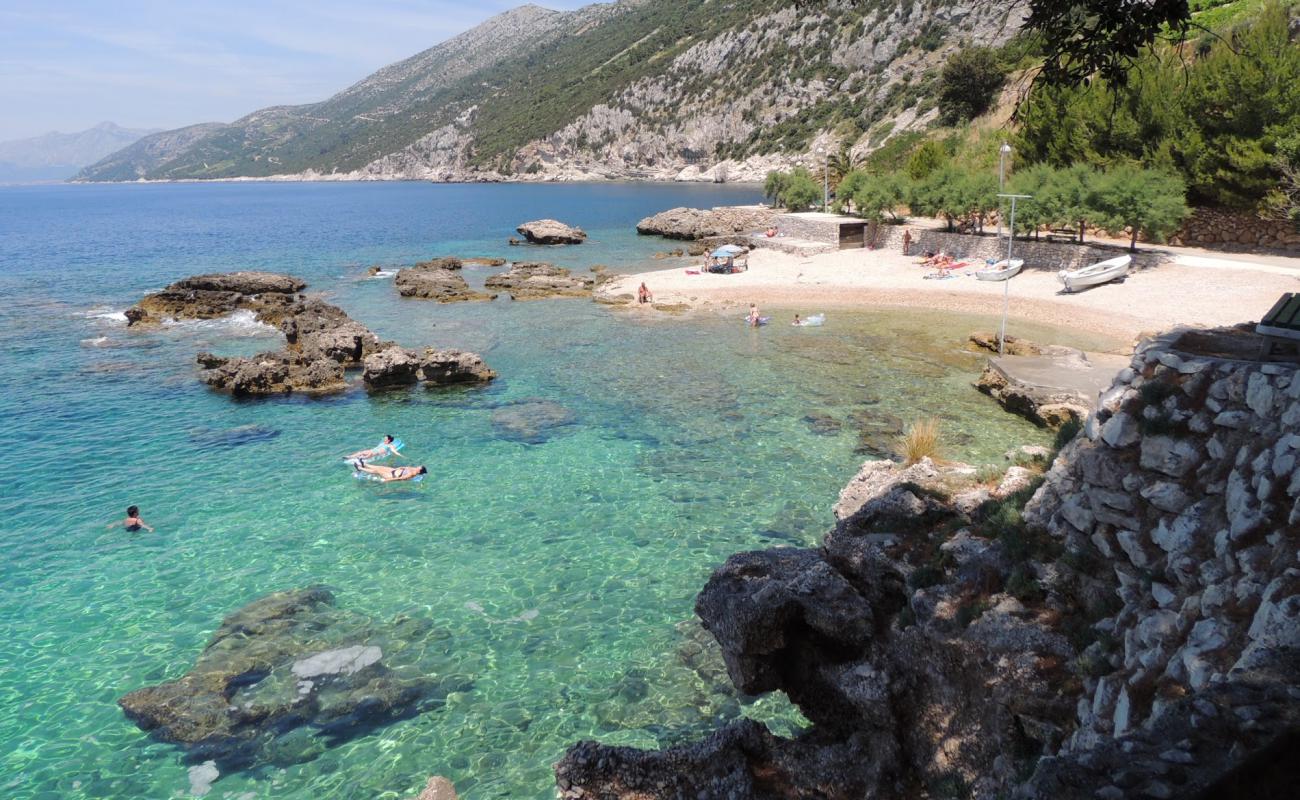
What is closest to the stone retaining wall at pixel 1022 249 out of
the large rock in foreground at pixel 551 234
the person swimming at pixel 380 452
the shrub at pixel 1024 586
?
the large rock in foreground at pixel 551 234

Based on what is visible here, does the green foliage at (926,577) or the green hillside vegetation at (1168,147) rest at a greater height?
the green hillside vegetation at (1168,147)

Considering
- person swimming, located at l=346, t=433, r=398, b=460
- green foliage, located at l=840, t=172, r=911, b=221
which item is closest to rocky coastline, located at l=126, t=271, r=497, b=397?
person swimming, located at l=346, t=433, r=398, b=460

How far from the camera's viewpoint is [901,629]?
27.5 ft

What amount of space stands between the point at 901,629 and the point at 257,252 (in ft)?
252

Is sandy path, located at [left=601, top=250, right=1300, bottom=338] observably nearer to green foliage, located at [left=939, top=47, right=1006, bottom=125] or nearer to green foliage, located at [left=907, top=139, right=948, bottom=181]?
green foliage, located at [left=907, top=139, right=948, bottom=181]

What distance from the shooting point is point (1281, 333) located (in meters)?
6.73

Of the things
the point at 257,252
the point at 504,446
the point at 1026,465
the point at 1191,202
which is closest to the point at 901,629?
the point at 1026,465

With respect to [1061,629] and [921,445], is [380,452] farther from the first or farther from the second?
[1061,629]

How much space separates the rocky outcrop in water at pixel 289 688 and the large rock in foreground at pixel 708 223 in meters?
58.9

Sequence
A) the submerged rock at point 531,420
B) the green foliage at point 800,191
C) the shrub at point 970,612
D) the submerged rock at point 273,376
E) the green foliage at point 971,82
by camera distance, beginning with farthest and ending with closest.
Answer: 1. the green foliage at point 971,82
2. the green foliage at point 800,191
3. the submerged rock at point 273,376
4. the submerged rock at point 531,420
5. the shrub at point 970,612

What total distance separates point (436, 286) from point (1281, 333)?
44794 mm

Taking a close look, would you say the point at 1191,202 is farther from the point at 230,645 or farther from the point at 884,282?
the point at 230,645

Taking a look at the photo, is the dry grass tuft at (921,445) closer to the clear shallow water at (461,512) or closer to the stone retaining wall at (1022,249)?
the clear shallow water at (461,512)

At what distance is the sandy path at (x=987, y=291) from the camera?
29.5 meters
